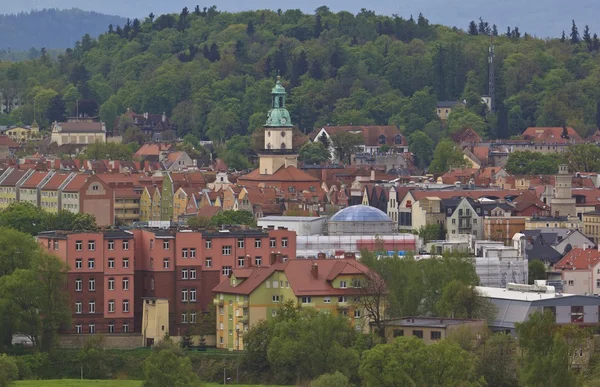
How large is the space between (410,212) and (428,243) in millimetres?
13110

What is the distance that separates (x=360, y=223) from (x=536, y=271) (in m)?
11.2

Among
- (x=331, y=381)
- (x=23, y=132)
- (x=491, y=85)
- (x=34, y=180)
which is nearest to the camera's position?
(x=331, y=381)

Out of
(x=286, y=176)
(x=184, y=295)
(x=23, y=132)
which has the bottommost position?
(x=184, y=295)

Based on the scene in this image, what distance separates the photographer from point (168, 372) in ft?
194

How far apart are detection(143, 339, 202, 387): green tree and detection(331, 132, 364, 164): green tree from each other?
95.0 meters

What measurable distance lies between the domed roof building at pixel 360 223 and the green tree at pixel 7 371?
29706 millimetres

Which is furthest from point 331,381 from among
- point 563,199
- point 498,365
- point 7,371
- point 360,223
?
point 563,199

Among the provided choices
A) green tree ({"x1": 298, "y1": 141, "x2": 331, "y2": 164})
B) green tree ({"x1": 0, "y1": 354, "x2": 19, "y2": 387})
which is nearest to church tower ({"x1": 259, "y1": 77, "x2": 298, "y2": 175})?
green tree ({"x1": 298, "y1": 141, "x2": 331, "y2": 164})

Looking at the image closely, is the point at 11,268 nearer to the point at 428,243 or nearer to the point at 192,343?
the point at 192,343

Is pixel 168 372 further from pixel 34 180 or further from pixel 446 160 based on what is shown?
pixel 446 160

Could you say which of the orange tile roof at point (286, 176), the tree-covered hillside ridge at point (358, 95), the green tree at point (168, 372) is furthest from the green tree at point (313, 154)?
the green tree at point (168, 372)

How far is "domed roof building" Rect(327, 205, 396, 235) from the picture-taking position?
91.4 meters

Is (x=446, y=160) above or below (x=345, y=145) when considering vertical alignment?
below

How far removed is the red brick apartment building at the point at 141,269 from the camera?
2768 inches
